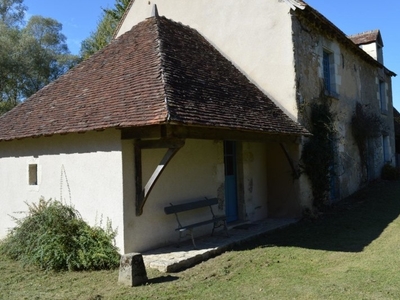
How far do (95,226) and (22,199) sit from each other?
8.80 ft

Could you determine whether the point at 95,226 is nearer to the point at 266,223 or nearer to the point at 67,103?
the point at 67,103

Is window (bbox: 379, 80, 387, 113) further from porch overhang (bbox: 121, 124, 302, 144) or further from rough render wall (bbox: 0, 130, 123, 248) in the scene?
rough render wall (bbox: 0, 130, 123, 248)

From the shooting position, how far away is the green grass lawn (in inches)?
193

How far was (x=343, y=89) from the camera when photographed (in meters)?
12.7

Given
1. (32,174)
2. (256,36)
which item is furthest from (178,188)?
(256,36)

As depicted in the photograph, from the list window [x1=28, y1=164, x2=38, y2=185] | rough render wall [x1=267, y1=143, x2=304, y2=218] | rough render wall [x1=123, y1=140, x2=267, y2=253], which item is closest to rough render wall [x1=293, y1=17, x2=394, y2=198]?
rough render wall [x1=267, y1=143, x2=304, y2=218]

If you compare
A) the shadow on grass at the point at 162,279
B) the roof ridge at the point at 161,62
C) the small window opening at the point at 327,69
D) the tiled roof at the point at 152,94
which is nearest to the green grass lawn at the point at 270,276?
the shadow on grass at the point at 162,279

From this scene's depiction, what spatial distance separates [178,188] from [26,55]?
1873 centimetres

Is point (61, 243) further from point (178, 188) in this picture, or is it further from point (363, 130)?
point (363, 130)

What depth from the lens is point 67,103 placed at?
8.10m

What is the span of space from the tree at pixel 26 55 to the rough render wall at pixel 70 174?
14.7 metres

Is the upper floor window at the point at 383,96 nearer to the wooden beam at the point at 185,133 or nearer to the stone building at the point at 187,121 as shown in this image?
the stone building at the point at 187,121

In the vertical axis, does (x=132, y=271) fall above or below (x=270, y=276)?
above

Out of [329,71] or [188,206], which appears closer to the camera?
[188,206]
